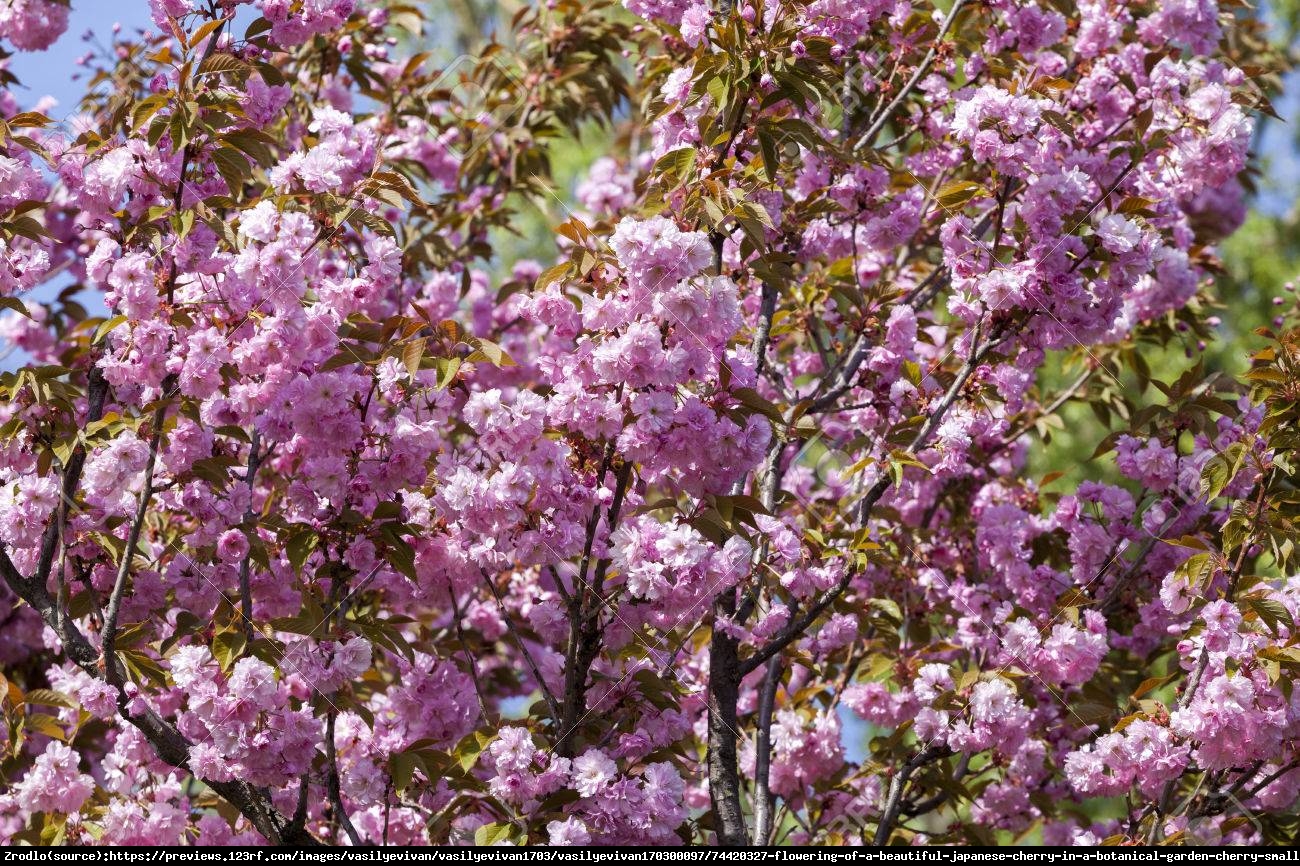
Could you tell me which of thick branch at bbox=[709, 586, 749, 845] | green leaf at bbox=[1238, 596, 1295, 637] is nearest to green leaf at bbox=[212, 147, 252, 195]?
thick branch at bbox=[709, 586, 749, 845]

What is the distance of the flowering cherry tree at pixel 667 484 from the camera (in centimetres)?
293

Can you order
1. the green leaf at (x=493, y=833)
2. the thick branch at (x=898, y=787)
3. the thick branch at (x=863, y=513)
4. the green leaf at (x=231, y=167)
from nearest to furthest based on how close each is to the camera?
the green leaf at (x=493, y=833), the green leaf at (x=231, y=167), the thick branch at (x=863, y=513), the thick branch at (x=898, y=787)

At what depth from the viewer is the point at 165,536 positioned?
12.1ft

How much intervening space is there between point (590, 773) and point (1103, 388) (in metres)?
2.51

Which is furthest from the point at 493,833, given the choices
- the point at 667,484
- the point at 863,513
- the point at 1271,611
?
the point at 1271,611

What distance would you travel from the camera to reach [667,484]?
3.06 m

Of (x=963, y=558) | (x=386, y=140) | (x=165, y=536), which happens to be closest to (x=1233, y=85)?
(x=963, y=558)

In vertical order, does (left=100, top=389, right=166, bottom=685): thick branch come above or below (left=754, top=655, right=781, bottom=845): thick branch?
above

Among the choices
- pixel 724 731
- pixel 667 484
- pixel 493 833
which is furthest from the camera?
pixel 724 731

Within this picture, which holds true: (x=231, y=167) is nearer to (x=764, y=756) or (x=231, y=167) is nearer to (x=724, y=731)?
(x=724, y=731)

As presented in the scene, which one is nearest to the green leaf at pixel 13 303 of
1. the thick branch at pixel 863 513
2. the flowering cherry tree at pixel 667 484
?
the flowering cherry tree at pixel 667 484

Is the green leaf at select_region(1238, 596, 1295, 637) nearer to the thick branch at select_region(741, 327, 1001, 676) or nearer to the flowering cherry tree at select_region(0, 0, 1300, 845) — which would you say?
the flowering cherry tree at select_region(0, 0, 1300, 845)

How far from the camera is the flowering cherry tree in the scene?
2932 millimetres

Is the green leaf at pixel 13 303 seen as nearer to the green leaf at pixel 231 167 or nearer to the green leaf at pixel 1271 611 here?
the green leaf at pixel 231 167
